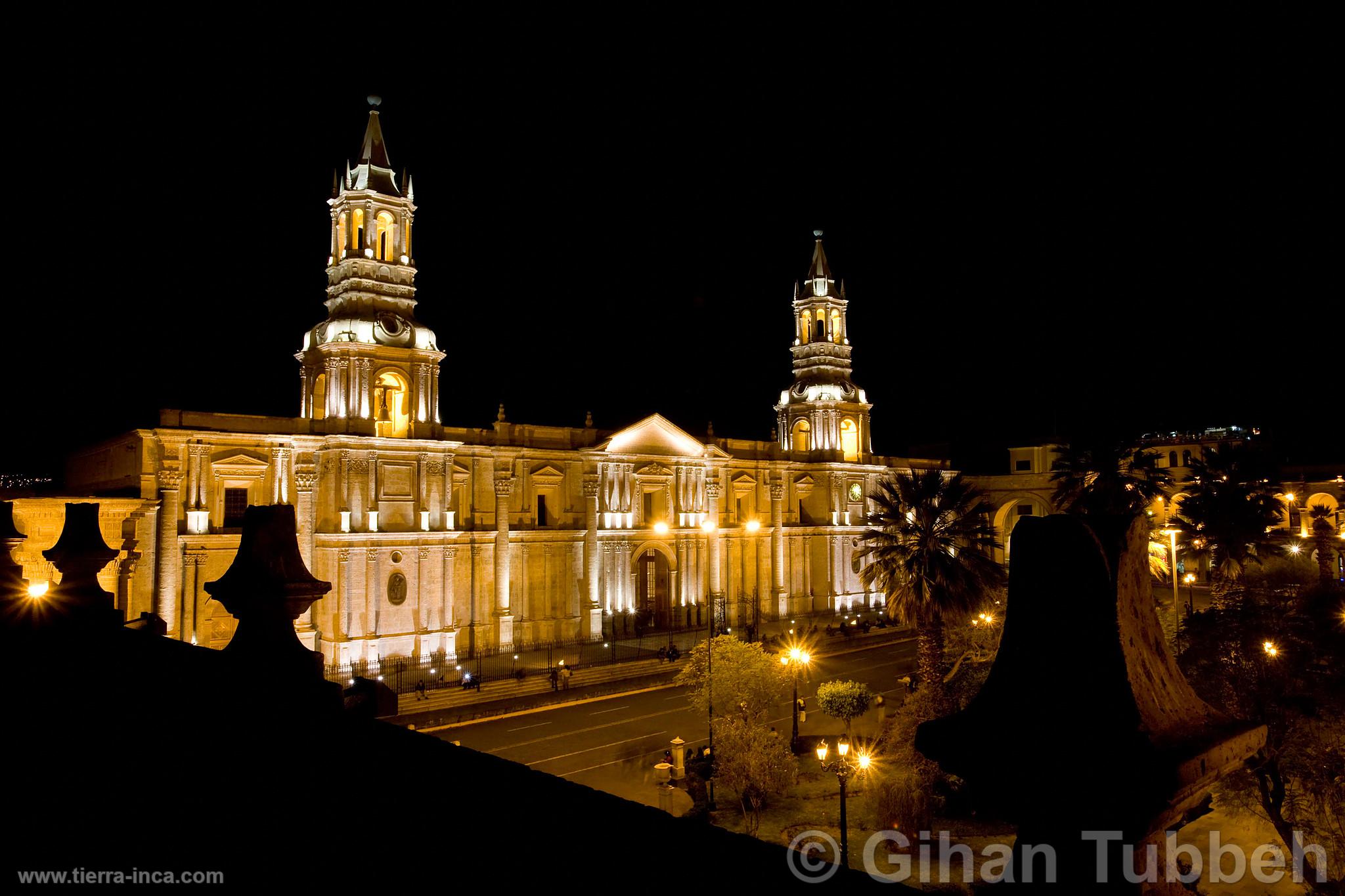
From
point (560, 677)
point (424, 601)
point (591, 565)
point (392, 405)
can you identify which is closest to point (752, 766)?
point (560, 677)

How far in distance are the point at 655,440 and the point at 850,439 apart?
627 inches

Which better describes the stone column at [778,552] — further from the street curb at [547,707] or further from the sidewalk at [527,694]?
the street curb at [547,707]

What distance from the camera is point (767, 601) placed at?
1843 inches

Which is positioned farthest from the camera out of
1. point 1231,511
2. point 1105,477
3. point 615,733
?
point 1231,511

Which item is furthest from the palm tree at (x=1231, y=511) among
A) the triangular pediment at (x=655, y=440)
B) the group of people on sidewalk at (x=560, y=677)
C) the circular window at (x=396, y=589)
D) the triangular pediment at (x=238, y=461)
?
the triangular pediment at (x=238, y=461)

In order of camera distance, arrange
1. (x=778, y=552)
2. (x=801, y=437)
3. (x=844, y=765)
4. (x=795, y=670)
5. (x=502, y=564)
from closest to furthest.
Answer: (x=844, y=765)
(x=795, y=670)
(x=502, y=564)
(x=778, y=552)
(x=801, y=437)

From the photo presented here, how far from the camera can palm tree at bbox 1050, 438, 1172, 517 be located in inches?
1086

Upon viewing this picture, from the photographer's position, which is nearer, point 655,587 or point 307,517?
point 307,517

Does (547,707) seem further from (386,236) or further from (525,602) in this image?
(386,236)

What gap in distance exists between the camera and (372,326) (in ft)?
109

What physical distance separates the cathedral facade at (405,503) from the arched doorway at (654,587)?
110 millimetres

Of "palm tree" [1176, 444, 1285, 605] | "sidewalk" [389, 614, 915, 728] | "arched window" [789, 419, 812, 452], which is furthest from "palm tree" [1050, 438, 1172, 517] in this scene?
"arched window" [789, 419, 812, 452]

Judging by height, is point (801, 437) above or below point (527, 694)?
above

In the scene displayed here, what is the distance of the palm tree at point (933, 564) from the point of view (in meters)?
21.5
